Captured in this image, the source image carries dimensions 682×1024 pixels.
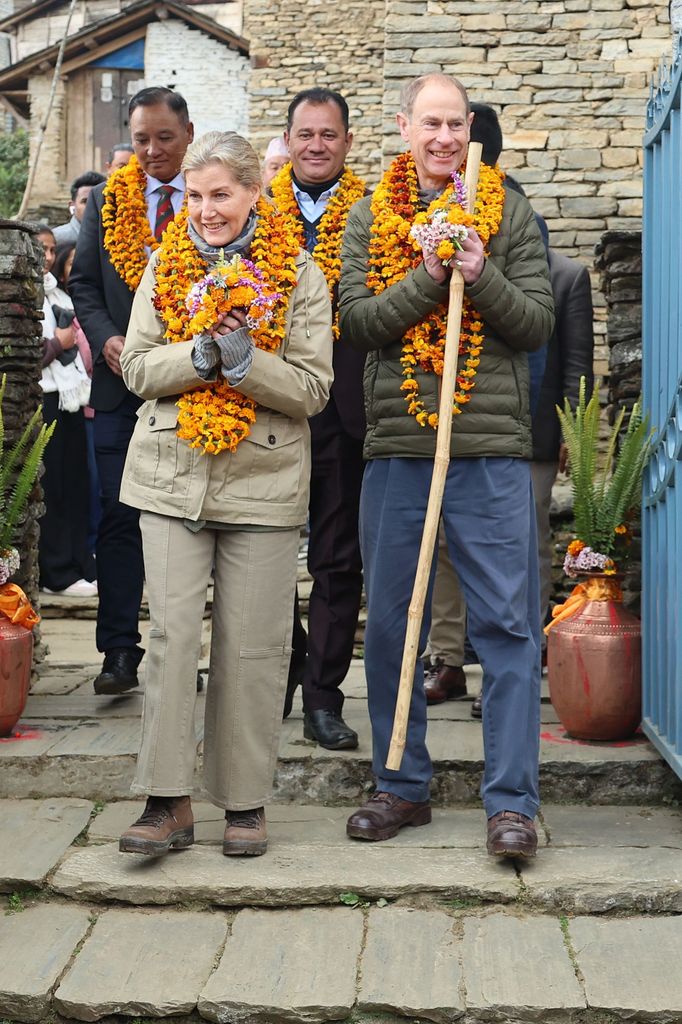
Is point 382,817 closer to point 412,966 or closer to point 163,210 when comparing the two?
point 412,966

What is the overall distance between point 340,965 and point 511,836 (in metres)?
0.61

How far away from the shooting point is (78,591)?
7508 millimetres

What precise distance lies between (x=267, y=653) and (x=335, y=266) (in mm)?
1309

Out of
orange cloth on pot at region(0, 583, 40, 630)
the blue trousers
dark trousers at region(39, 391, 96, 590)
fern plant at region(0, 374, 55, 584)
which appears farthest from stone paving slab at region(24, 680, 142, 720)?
dark trousers at region(39, 391, 96, 590)

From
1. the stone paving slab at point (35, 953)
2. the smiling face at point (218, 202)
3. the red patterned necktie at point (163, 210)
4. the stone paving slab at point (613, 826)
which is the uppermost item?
the red patterned necktie at point (163, 210)

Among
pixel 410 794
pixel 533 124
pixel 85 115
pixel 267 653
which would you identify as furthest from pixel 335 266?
pixel 85 115

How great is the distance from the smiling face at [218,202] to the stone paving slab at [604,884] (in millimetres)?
1864

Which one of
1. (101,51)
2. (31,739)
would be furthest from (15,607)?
(101,51)

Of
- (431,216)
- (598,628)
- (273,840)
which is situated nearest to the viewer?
(431,216)

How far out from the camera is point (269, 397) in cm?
343

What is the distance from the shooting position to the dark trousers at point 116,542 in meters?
4.74

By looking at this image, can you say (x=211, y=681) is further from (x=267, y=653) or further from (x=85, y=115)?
(x=85, y=115)

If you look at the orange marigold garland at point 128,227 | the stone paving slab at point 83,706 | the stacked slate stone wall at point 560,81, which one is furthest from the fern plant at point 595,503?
the stacked slate stone wall at point 560,81

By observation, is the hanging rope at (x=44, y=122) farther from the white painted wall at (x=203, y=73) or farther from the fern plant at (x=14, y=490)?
the fern plant at (x=14, y=490)
